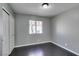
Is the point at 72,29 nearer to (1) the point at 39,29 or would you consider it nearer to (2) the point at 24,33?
(1) the point at 39,29

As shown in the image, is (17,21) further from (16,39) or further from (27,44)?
(27,44)

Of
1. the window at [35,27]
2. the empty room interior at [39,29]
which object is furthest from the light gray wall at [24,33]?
the window at [35,27]

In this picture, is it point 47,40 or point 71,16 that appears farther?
point 47,40

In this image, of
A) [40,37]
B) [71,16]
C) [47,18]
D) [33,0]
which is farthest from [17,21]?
[33,0]

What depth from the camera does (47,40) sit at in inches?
232

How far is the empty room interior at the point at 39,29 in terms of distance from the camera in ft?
9.50

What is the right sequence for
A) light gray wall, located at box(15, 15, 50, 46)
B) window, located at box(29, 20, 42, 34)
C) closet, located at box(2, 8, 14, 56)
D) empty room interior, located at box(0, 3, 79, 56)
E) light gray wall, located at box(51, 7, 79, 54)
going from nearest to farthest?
1. closet, located at box(2, 8, 14, 56)
2. empty room interior, located at box(0, 3, 79, 56)
3. light gray wall, located at box(51, 7, 79, 54)
4. light gray wall, located at box(15, 15, 50, 46)
5. window, located at box(29, 20, 42, 34)

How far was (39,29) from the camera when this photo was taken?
5.50 metres

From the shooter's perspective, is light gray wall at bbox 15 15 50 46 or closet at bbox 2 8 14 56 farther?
light gray wall at bbox 15 15 50 46

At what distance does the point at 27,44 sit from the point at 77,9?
408cm

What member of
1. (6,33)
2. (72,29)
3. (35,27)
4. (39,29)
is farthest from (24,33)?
(72,29)

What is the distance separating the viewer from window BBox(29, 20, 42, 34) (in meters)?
5.08

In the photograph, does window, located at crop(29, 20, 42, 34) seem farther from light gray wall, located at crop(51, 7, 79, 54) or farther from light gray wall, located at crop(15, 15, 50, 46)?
light gray wall, located at crop(51, 7, 79, 54)

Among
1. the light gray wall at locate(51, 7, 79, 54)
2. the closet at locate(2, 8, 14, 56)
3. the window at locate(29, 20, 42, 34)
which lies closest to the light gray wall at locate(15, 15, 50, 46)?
the window at locate(29, 20, 42, 34)
